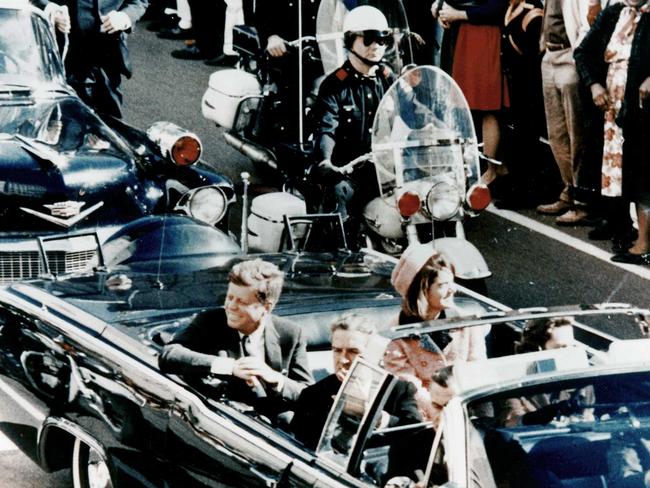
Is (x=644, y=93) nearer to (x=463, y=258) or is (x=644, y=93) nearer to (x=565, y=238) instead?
(x=565, y=238)

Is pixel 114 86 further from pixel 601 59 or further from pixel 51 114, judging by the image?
pixel 601 59

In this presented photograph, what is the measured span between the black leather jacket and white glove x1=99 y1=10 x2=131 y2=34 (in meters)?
3.16

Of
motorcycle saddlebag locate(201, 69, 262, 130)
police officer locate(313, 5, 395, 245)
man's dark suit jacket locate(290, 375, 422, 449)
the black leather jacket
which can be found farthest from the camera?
motorcycle saddlebag locate(201, 69, 262, 130)

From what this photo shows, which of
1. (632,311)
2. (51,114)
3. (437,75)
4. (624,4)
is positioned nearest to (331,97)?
(437,75)

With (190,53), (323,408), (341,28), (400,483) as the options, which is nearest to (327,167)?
(341,28)

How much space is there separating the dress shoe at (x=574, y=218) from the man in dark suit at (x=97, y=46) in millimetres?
3661

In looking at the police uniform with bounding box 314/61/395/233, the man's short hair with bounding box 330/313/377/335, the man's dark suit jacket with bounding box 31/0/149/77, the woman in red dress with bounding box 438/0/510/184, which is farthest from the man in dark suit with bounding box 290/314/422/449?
the man's dark suit jacket with bounding box 31/0/149/77

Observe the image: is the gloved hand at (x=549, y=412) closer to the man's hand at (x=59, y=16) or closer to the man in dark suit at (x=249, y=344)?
the man in dark suit at (x=249, y=344)

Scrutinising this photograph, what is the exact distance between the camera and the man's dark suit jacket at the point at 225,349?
5918 millimetres

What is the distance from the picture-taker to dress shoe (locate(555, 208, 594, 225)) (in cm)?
1186

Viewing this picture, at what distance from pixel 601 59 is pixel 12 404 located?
5.92 m

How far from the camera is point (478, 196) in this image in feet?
29.0

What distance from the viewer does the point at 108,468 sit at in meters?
6.20

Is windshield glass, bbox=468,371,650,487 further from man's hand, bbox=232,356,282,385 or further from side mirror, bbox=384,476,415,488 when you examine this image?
man's hand, bbox=232,356,282,385
